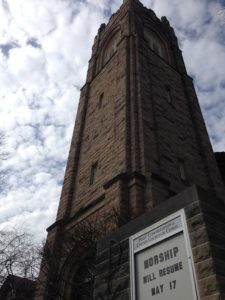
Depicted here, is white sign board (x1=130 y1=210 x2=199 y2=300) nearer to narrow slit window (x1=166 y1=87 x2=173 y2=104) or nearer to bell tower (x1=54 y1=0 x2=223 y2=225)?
bell tower (x1=54 y1=0 x2=223 y2=225)

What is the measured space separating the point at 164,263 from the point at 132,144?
8.01 meters

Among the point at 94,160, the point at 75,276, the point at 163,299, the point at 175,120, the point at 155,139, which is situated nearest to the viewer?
the point at 163,299

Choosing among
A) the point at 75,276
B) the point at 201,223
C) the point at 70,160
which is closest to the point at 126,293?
the point at 201,223

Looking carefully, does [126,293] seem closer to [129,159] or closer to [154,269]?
[154,269]

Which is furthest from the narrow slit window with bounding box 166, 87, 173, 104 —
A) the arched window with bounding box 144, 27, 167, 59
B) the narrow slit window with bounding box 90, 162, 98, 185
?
the arched window with bounding box 144, 27, 167, 59

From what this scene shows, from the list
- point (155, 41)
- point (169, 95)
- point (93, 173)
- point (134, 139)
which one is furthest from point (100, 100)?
point (155, 41)

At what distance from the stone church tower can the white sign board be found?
164 inches

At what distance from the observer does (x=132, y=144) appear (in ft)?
39.8

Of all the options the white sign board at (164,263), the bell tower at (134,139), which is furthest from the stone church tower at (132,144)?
the white sign board at (164,263)

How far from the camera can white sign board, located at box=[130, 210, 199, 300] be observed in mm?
3979

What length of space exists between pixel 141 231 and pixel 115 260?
2.49 ft

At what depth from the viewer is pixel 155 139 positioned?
1300 centimetres

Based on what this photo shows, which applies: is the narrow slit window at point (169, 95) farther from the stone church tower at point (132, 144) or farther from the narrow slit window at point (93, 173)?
the narrow slit window at point (93, 173)

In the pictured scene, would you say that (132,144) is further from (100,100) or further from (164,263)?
(164,263)
